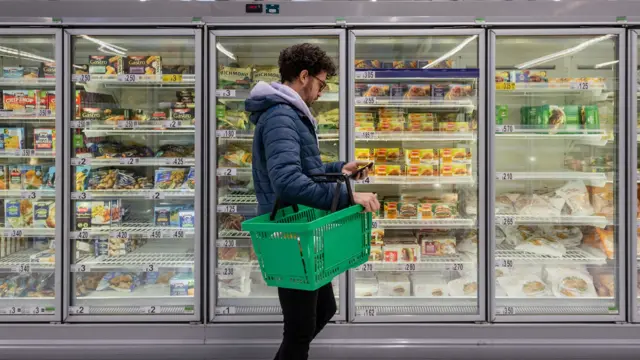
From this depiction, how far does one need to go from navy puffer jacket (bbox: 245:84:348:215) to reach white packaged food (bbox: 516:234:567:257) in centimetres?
198

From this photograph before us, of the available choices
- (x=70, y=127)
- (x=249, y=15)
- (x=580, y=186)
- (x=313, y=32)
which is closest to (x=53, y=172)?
(x=70, y=127)

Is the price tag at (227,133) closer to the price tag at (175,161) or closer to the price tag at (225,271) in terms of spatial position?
the price tag at (175,161)

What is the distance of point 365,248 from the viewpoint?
1.82 m

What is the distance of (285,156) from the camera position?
5.05 ft

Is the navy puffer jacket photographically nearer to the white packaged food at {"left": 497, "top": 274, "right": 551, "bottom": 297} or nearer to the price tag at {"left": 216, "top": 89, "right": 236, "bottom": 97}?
the price tag at {"left": 216, "top": 89, "right": 236, "bottom": 97}

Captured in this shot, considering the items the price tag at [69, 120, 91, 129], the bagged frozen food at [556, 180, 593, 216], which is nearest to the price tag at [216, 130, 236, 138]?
the price tag at [69, 120, 91, 129]

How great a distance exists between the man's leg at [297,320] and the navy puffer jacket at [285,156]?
1.15ft

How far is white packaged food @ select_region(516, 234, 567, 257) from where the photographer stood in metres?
3.01

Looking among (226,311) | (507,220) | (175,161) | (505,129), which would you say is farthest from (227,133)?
(507,220)

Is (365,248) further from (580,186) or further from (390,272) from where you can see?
(580,186)

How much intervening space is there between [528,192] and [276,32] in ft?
7.17

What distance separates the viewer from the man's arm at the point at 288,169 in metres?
1.52

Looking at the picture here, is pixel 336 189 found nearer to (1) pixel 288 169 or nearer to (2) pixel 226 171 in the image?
(1) pixel 288 169

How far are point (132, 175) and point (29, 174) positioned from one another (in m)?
0.66
